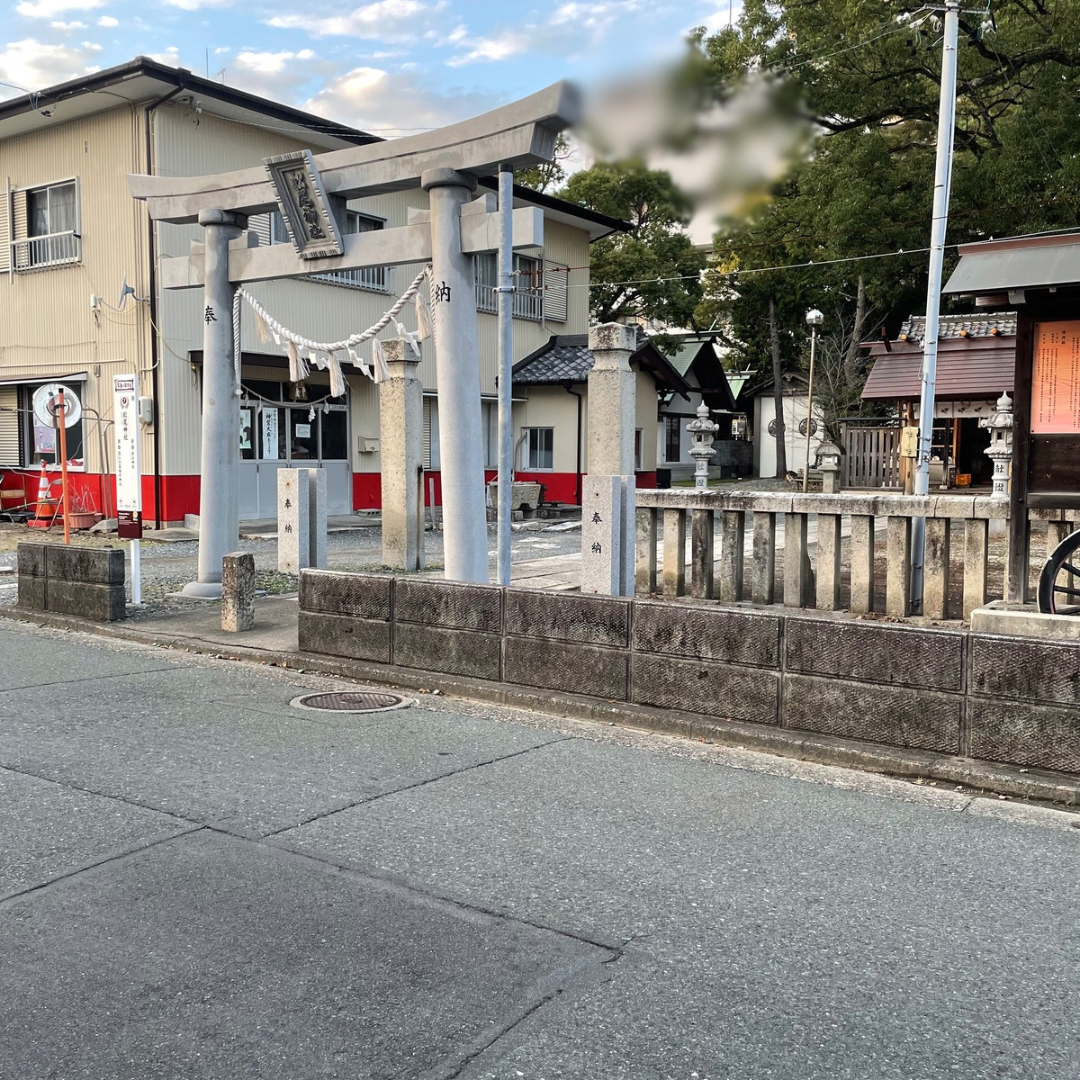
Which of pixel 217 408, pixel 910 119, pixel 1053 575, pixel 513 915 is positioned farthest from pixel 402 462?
pixel 910 119

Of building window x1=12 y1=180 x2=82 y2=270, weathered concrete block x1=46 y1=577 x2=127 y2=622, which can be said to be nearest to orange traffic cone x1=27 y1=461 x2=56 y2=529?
building window x1=12 y1=180 x2=82 y2=270

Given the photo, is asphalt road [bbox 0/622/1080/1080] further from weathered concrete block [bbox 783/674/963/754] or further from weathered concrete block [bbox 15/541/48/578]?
weathered concrete block [bbox 15/541/48/578]

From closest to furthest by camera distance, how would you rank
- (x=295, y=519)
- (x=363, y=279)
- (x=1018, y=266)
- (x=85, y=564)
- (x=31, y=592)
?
(x=1018, y=266), (x=85, y=564), (x=31, y=592), (x=295, y=519), (x=363, y=279)

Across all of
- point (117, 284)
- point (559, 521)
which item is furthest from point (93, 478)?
point (559, 521)

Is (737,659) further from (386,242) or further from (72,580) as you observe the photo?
(72,580)

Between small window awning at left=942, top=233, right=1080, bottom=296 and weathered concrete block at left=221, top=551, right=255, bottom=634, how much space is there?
6770mm

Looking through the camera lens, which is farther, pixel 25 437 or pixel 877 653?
pixel 25 437

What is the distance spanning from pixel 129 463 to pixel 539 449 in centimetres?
1644

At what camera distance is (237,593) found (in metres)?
10.2

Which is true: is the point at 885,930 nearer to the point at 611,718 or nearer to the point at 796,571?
the point at 611,718

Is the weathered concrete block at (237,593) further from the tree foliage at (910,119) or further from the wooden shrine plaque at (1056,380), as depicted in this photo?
the tree foliage at (910,119)

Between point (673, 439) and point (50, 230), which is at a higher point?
point (50, 230)

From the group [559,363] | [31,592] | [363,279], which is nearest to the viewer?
[31,592]

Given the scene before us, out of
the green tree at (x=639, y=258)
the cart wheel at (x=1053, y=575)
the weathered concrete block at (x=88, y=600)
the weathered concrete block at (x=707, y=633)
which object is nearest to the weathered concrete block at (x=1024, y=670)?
the weathered concrete block at (x=707, y=633)
